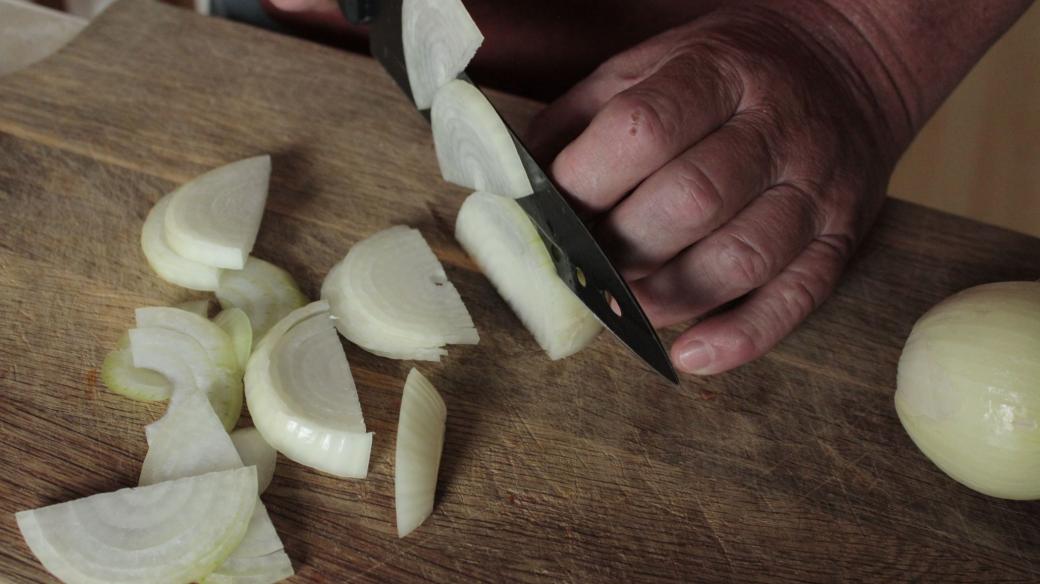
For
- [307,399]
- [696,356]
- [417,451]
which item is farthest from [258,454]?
[696,356]

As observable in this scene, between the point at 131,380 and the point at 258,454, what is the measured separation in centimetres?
24

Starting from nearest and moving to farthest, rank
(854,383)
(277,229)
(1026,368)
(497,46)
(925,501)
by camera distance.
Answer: (1026,368)
(925,501)
(854,383)
(277,229)
(497,46)

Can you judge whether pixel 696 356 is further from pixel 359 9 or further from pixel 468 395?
pixel 359 9

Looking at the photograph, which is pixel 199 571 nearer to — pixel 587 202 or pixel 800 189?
pixel 587 202

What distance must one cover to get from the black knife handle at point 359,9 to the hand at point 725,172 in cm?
36

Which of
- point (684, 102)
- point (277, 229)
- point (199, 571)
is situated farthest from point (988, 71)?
point (199, 571)

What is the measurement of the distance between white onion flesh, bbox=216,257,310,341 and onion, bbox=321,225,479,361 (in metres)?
0.06

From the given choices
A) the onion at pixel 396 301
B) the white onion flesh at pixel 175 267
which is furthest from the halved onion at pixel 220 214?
the onion at pixel 396 301

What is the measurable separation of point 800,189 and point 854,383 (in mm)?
333

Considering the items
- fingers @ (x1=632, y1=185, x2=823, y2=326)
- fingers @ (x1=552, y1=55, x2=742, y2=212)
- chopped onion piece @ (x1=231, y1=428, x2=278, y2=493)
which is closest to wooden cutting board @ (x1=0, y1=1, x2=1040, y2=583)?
chopped onion piece @ (x1=231, y1=428, x2=278, y2=493)

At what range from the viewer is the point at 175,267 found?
56.9 inches

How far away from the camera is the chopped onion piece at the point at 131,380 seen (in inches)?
51.9

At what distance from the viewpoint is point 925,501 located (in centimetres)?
135

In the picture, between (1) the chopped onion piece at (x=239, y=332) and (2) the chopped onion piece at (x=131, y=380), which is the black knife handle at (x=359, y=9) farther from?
(2) the chopped onion piece at (x=131, y=380)
